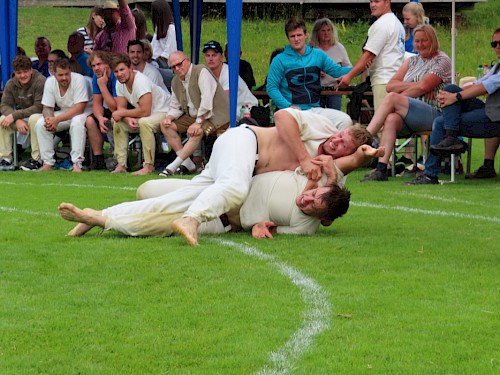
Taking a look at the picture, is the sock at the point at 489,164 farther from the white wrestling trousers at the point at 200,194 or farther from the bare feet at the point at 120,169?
the white wrestling trousers at the point at 200,194

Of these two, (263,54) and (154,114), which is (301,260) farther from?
(263,54)

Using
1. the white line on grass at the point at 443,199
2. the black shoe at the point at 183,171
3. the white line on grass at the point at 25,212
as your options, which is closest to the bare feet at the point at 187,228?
the white line on grass at the point at 25,212

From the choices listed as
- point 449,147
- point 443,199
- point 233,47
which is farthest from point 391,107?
point 233,47

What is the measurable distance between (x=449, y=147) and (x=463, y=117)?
1.49ft

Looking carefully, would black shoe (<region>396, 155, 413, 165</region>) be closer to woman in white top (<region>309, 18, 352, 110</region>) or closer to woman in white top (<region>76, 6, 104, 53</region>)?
woman in white top (<region>309, 18, 352, 110</region>)

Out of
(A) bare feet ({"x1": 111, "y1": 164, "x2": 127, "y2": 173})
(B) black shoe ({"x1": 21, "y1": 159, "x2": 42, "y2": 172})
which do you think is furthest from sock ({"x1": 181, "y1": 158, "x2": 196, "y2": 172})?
(B) black shoe ({"x1": 21, "y1": 159, "x2": 42, "y2": 172})

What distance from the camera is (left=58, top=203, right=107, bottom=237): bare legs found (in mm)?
8211

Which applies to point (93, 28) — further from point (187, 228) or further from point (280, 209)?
point (187, 228)

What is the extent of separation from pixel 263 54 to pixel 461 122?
629 inches

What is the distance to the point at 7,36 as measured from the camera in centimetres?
1616

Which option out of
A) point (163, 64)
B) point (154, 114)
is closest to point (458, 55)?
point (163, 64)

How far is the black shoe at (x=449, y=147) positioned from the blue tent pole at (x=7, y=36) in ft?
22.0

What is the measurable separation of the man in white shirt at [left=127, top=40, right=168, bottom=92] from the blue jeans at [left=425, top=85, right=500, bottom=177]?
4423mm

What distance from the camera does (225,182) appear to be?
27.1 ft
